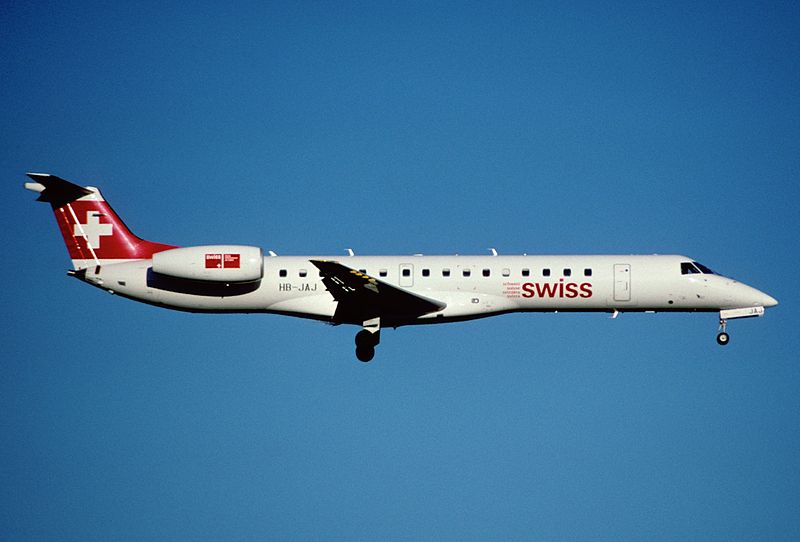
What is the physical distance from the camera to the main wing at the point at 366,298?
91.2ft

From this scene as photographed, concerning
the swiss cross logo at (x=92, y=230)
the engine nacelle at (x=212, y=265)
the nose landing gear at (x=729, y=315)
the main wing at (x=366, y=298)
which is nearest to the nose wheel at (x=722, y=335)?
the nose landing gear at (x=729, y=315)

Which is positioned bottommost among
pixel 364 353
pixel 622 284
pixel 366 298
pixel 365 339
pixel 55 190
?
pixel 364 353

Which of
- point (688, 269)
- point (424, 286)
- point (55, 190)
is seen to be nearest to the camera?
point (424, 286)

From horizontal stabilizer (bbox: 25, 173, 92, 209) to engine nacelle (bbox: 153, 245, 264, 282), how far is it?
4.04 meters

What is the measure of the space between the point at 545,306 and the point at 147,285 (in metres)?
12.8

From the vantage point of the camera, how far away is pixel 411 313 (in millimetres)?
29312

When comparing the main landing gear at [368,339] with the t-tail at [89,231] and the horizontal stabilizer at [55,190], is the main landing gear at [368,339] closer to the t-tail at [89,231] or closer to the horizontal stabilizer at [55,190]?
the t-tail at [89,231]

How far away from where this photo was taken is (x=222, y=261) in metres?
29.7

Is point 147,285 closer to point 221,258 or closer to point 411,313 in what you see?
point 221,258

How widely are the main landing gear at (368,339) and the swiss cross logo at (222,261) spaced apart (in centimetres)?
445

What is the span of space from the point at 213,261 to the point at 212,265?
0.13m

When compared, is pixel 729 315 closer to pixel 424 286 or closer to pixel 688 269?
pixel 688 269

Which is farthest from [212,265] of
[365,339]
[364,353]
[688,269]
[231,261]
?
[688,269]

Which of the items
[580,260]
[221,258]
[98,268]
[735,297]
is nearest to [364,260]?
[221,258]
